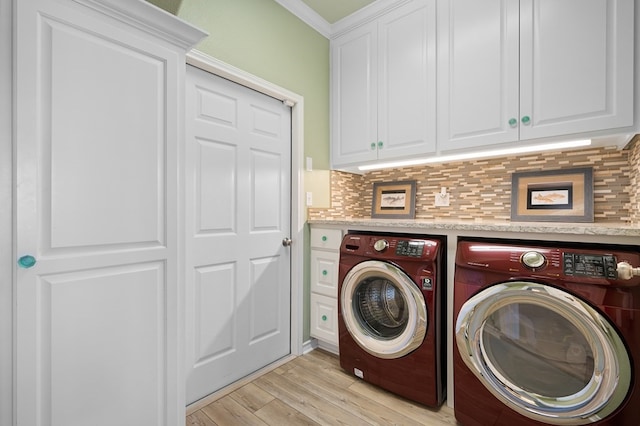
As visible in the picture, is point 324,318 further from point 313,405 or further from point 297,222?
point 297,222

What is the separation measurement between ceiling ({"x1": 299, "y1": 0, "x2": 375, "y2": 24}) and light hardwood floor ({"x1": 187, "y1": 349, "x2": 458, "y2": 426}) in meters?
2.64

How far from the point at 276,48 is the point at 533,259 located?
79.2 inches

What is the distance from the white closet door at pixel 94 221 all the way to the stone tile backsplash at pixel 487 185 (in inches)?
52.0

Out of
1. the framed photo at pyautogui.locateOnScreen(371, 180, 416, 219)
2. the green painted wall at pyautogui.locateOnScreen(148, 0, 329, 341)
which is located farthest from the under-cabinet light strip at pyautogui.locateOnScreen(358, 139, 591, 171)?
the green painted wall at pyautogui.locateOnScreen(148, 0, 329, 341)

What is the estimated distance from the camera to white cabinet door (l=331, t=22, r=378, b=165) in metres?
2.28

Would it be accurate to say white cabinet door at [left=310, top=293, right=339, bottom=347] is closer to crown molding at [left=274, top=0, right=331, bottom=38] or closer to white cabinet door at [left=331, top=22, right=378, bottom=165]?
white cabinet door at [left=331, top=22, right=378, bottom=165]

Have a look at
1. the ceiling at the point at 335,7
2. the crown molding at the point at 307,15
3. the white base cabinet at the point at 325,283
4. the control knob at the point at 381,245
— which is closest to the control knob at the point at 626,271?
the control knob at the point at 381,245

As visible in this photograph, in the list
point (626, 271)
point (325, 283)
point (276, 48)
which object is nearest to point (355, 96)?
point (276, 48)

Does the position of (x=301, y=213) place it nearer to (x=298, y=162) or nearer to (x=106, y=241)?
(x=298, y=162)

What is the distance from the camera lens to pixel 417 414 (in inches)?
61.7

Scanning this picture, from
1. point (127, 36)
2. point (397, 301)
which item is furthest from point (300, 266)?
point (127, 36)

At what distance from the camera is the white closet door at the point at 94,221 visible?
900 millimetres

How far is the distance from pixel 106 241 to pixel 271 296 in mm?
1252

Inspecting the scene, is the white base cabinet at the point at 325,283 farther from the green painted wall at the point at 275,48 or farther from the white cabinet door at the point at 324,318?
the green painted wall at the point at 275,48
